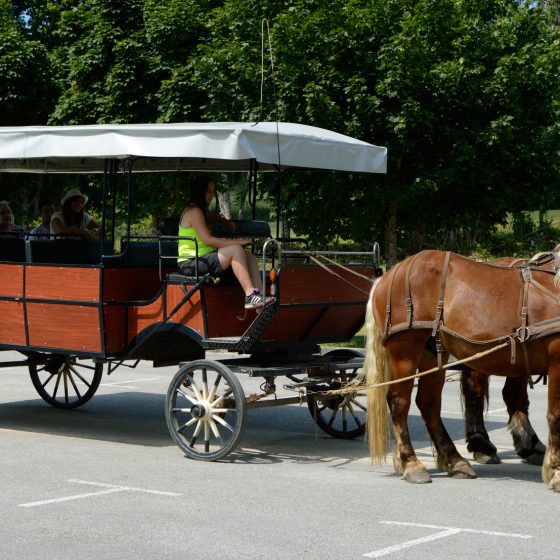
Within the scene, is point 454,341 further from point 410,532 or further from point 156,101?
point 156,101

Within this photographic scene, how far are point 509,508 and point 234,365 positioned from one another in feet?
9.31

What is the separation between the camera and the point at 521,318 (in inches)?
296

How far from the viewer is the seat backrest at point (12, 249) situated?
10.4 meters

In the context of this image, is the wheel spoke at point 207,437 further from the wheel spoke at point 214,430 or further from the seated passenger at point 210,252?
the seated passenger at point 210,252

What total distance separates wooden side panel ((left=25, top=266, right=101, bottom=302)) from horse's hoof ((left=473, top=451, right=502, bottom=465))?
3.19 m

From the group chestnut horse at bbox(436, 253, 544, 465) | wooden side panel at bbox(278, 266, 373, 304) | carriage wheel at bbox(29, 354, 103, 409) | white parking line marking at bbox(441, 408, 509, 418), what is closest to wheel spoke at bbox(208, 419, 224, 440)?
wooden side panel at bbox(278, 266, 373, 304)

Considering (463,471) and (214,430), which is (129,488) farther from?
(463,471)

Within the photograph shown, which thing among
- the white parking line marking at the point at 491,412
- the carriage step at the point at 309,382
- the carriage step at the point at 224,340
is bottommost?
the white parking line marking at the point at 491,412

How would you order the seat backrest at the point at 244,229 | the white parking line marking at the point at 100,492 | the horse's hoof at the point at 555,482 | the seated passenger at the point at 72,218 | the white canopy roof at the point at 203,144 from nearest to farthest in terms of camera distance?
the white parking line marking at the point at 100,492 < the horse's hoof at the point at 555,482 < the white canopy roof at the point at 203,144 < the seat backrest at the point at 244,229 < the seated passenger at the point at 72,218

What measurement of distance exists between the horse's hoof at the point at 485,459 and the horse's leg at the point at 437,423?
1.76 ft

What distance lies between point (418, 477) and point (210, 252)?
2553mm

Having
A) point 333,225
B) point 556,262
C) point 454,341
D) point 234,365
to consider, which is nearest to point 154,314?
point 234,365

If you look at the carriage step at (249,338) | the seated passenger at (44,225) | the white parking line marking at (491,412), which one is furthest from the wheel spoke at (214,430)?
the white parking line marking at (491,412)

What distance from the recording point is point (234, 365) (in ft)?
29.6
